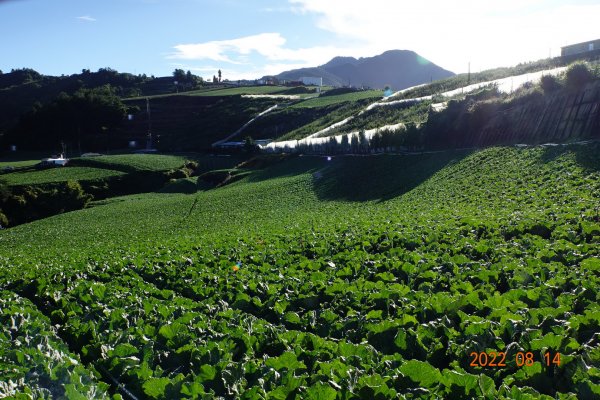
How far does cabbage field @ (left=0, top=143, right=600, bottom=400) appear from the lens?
18.9ft

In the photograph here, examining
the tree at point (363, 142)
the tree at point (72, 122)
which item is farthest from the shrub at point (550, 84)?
the tree at point (72, 122)

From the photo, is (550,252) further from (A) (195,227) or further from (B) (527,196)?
(A) (195,227)

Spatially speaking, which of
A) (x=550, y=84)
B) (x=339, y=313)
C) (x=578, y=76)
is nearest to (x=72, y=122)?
(x=550, y=84)

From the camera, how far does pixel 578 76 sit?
3588cm

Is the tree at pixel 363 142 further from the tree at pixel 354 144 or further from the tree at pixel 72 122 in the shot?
the tree at pixel 72 122

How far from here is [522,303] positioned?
7.94m

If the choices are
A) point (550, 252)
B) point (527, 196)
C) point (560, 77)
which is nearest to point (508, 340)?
point (550, 252)

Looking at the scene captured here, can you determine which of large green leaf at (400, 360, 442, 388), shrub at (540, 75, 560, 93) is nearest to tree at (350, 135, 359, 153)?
shrub at (540, 75, 560, 93)

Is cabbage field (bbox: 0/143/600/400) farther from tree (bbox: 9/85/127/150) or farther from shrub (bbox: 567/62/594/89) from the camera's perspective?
tree (bbox: 9/85/127/150)

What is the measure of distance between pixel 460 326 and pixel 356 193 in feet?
102

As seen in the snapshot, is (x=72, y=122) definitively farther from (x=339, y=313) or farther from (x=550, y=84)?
(x=339, y=313)
